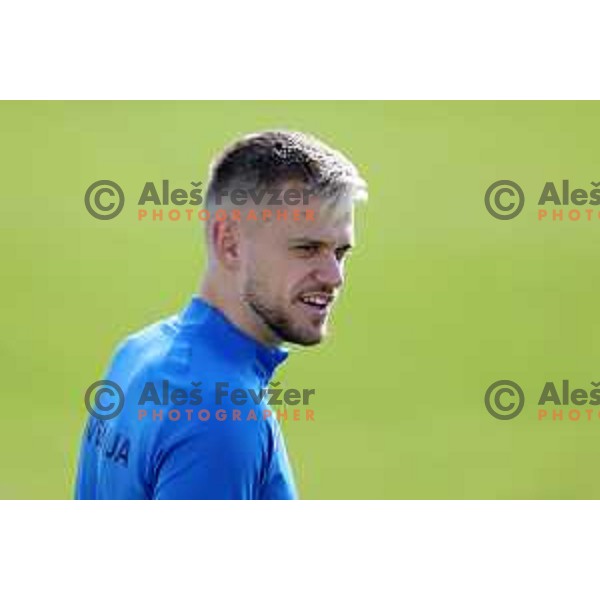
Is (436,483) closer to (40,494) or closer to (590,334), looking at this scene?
(590,334)

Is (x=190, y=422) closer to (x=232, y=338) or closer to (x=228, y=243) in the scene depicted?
(x=232, y=338)

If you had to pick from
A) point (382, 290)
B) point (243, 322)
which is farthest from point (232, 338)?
point (382, 290)

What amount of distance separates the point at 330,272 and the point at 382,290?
→ 3.04 feet

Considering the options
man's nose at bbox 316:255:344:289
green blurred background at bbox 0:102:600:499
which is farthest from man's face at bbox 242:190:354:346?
green blurred background at bbox 0:102:600:499

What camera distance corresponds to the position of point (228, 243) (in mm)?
1524

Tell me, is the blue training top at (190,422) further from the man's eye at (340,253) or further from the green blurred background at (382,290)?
the green blurred background at (382,290)

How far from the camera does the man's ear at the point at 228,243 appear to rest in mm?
1516

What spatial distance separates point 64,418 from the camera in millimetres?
2432

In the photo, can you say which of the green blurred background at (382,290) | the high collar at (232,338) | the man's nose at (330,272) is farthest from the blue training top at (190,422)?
the green blurred background at (382,290)

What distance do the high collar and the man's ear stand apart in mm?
71

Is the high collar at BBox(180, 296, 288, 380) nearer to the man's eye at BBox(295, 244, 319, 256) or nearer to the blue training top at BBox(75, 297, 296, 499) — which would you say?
the blue training top at BBox(75, 297, 296, 499)

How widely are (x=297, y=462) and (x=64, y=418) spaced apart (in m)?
0.57

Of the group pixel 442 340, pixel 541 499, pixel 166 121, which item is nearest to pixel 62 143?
pixel 166 121

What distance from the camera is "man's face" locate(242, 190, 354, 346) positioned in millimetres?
1497
